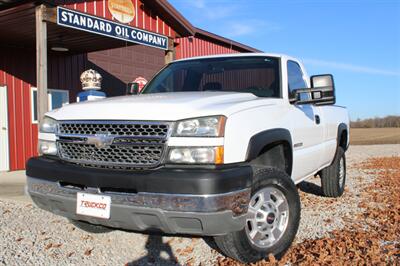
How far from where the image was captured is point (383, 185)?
814 centimetres

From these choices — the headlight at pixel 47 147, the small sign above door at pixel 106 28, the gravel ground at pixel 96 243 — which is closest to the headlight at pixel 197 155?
the gravel ground at pixel 96 243

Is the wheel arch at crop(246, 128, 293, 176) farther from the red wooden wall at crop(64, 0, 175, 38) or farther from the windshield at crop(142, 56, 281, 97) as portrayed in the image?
the red wooden wall at crop(64, 0, 175, 38)

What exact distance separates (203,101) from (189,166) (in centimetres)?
64

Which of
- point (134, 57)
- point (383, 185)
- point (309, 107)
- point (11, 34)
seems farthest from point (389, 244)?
point (134, 57)

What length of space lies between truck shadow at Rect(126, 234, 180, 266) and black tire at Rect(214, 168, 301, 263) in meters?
0.58

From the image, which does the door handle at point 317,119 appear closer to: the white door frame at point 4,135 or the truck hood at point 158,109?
the truck hood at point 158,109

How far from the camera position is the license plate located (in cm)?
325

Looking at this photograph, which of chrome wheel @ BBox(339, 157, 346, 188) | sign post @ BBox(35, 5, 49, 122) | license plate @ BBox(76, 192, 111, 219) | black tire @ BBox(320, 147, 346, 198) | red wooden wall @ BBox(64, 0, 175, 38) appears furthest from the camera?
red wooden wall @ BBox(64, 0, 175, 38)

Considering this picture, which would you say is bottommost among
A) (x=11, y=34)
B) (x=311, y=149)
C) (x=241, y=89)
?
(x=311, y=149)

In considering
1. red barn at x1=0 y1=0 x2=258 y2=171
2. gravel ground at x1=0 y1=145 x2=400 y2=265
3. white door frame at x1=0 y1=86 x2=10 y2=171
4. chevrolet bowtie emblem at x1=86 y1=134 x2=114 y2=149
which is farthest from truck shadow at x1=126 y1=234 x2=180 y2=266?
white door frame at x1=0 y1=86 x2=10 y2=171

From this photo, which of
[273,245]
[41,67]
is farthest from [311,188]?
[41,67]

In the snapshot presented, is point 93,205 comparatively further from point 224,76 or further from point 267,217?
point 224,76

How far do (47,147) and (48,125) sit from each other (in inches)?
8.2

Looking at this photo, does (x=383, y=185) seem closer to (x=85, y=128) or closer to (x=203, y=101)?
(x=203, y=101)
